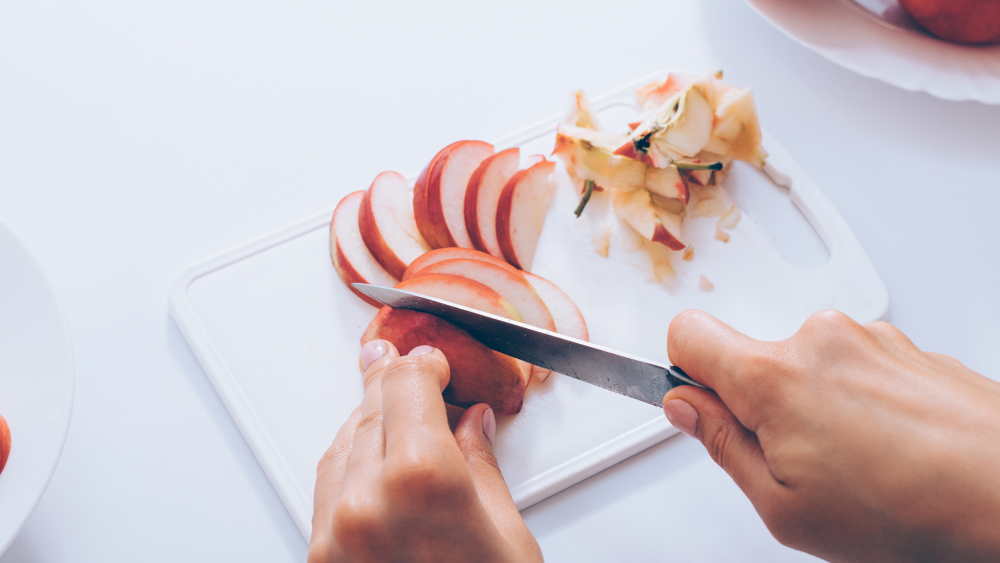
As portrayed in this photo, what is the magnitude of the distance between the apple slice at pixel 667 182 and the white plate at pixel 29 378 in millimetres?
1330

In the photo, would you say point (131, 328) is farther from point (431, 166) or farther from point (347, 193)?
point (431, 166)

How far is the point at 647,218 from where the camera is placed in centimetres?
158

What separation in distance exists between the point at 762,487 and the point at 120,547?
1.32 metres

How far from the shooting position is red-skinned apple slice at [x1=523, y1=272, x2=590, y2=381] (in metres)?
1.51

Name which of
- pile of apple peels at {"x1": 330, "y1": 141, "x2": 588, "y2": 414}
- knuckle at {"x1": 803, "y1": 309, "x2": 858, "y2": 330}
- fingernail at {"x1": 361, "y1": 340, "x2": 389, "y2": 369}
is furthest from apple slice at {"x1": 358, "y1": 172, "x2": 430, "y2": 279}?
knuckle at {"x1": 803, "y1": 309, "x2": 858, "y2": 330}

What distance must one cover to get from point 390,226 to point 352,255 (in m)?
0.12

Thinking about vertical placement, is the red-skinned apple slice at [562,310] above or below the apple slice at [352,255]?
below

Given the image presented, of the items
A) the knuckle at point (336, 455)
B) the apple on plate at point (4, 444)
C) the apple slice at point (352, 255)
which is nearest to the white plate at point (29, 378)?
the apple on plate at point (4, 444)

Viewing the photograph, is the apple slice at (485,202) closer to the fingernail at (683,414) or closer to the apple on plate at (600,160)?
the apple on plate at (600,160)

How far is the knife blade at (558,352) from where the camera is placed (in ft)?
3.61

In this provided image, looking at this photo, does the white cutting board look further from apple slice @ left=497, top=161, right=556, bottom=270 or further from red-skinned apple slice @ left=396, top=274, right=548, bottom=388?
red-skinned apple slice @ left=396, top=274, right=548, bottom=388

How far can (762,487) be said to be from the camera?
0.91 meters

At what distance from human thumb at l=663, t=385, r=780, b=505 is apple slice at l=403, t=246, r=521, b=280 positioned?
0.57 metres

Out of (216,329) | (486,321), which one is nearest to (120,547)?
(216,329)
